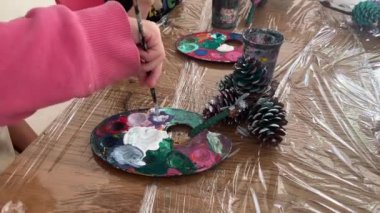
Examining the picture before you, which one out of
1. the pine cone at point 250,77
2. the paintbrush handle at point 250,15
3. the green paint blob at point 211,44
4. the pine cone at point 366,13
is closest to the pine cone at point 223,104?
the pine cone at point 250,77

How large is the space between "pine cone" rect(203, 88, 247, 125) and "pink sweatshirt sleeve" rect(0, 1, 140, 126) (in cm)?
16

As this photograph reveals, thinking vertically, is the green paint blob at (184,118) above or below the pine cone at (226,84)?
below

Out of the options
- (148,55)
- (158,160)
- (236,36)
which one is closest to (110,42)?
(148,55)

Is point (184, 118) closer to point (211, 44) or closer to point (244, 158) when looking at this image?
point (244, 158)

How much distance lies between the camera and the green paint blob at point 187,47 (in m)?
0.90

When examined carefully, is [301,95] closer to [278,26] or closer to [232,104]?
[232,104]

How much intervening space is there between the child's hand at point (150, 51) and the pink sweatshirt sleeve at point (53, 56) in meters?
0.03

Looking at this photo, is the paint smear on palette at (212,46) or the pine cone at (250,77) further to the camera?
the paint smear on palette at (212,46)

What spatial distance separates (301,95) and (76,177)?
0.42m

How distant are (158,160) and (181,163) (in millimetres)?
31

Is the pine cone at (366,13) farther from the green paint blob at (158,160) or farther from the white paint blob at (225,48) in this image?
the green paint blob at (158,160)

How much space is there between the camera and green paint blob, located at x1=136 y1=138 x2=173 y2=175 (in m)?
0.55

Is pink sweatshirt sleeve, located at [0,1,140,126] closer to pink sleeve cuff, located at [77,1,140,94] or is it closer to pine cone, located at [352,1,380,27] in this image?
pink sleeve cuff, located at [77,1,140,94]

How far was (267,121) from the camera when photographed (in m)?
0.63
